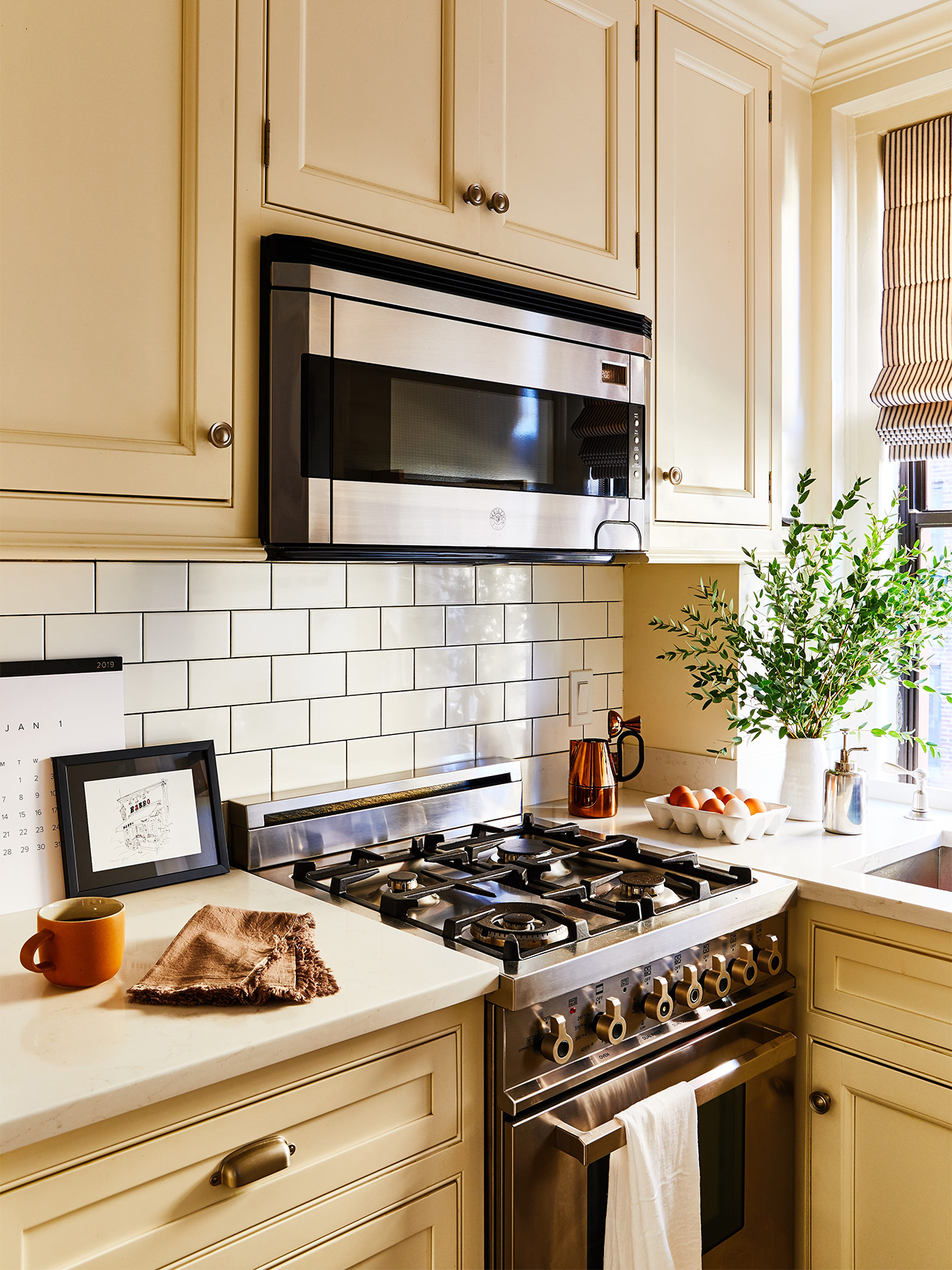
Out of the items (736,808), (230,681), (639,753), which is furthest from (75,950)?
(639,753)

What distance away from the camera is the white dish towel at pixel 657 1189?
1.37 meters

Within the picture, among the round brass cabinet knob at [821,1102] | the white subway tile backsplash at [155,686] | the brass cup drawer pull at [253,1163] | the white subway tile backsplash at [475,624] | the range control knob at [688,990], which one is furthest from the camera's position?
the white subway tile backsplash at [475,624]

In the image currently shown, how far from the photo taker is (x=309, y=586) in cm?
185

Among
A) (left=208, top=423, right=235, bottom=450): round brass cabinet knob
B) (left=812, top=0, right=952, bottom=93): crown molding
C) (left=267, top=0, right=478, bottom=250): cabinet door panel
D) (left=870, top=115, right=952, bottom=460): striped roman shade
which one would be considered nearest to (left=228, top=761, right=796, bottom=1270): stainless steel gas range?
(left=208, top=423, right=235, bottom=450): round brass cabinet knob

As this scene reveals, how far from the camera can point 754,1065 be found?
1637 mm

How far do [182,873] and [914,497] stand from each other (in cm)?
192

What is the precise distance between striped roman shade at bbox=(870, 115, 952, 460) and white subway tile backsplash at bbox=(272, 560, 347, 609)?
1.41 m

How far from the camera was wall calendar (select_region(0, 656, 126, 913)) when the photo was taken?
4.82 feet

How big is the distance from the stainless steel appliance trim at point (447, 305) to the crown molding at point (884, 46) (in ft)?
3.48

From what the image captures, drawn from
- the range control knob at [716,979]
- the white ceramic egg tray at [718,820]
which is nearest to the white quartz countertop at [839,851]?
the white ceramic egg tray at [718,820]

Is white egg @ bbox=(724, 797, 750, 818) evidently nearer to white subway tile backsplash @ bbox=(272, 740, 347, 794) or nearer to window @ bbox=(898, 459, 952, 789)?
window @ bbox=(898, 459, 952, 789)

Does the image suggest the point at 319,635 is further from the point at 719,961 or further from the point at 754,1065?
the point at 754,1065

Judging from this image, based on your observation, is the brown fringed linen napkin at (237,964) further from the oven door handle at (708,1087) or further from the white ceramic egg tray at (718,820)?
the white ceramic egg tray at (718,820)

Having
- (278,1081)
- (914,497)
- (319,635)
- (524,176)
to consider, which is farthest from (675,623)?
(278,1081)
